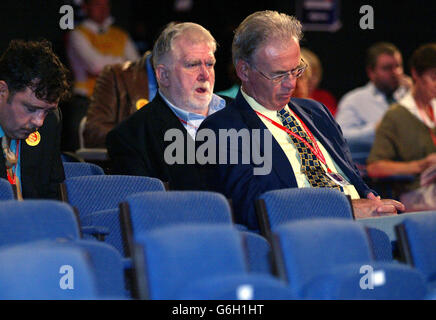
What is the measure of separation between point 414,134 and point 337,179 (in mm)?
2025

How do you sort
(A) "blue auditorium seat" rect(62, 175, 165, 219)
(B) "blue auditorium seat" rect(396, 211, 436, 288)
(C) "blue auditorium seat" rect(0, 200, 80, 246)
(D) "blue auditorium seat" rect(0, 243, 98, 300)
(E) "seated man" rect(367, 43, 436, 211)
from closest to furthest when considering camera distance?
1. (D) "blue auditorium seat" rect(0, 243, 98, 300)
2. (C) "blue auditorium seat" rect(0, 200, 80, 246)
3. (B) "blue auditorium seat" rect(396, 211, 436, 288)
4. (A) "blue auditorium seat" rect(62, 175, 165, 219)
5. (E) "seated man" rect(367, 43, 436, 211)

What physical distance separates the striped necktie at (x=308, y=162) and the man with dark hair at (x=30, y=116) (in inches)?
44.4

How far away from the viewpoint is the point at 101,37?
7285mm

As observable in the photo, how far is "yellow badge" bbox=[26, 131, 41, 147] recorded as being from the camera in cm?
410

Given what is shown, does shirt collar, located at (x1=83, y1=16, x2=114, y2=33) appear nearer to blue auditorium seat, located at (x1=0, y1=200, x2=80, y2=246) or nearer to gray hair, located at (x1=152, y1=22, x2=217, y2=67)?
gray hair, located at (x1=152, y1=22, x2=217, y2=67)

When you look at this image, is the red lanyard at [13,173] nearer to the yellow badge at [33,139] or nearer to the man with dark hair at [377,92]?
the yellow badge at [33,139]

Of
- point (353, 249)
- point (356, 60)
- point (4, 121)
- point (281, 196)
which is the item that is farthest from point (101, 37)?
point (353, 249)

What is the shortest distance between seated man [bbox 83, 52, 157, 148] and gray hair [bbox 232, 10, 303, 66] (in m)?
1.55

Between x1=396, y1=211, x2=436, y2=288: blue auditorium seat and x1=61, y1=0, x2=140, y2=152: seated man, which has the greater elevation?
x1=61, y1=0, x2=140, y2=152: seated man

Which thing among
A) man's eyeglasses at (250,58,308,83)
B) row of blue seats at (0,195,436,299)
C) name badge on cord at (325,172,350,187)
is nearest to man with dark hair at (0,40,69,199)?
row of blue seats at (0,195,436,299)

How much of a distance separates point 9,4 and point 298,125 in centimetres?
346

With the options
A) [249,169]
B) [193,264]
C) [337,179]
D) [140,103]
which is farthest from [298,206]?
[140,103]

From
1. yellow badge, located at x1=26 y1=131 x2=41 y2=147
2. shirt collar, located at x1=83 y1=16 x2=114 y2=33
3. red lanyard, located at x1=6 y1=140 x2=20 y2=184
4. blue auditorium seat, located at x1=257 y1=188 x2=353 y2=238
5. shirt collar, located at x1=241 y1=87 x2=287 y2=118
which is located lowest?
blue auditorium seat, located at x1=257 y1=188 x2=353 y2=238
